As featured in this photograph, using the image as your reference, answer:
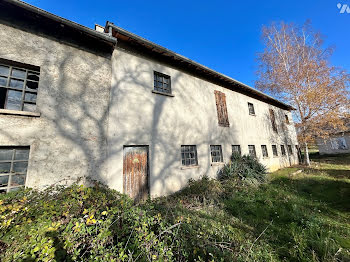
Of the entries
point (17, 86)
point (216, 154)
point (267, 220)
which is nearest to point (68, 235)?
point (17, 86)

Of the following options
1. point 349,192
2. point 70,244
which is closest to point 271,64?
point 349,192

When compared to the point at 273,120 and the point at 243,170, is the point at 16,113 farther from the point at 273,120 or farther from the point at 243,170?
the point at 273,120

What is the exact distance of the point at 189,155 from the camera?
23.1 ft

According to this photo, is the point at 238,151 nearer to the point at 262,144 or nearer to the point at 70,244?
the point at 262,144

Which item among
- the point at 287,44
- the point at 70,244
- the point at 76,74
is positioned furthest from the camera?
the point at 287,44

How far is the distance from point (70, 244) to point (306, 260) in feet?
13.6

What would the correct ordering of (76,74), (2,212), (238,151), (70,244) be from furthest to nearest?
(238,151) → (76,74) → (2,212) → (70,244)

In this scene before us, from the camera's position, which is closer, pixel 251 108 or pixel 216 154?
pixel 216 154

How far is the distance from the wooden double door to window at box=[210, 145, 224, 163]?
4.12 meters

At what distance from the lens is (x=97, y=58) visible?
5.24m

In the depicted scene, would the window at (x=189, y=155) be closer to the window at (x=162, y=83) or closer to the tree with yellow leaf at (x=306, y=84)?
the window at (x=162, y=83)

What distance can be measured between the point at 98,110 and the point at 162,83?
345cm

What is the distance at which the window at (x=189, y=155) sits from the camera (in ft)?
22.4

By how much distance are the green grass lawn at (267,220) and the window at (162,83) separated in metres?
4.89
